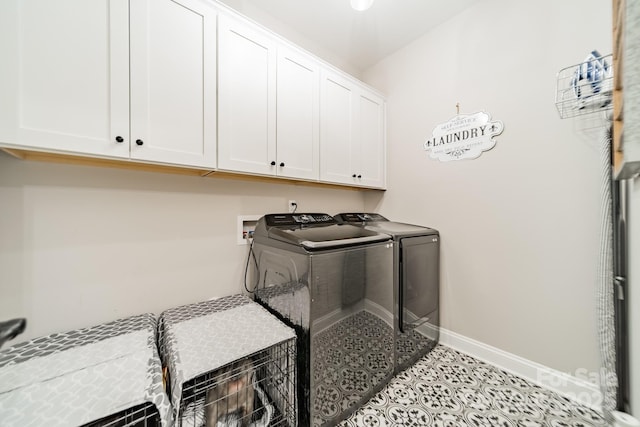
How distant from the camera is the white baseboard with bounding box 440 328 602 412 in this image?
132 centimetres

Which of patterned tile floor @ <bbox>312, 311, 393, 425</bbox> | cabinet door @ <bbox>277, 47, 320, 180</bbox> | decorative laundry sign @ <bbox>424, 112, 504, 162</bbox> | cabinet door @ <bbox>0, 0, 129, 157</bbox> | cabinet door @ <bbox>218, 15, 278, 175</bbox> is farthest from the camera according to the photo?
decorative laundry sign @ <bbox>424, 112, 504, 162</bbox>

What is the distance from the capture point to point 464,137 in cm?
182

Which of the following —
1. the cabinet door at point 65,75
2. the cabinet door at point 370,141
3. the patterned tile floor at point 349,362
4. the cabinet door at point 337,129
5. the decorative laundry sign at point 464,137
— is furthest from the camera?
the cabinet door at point 370,141

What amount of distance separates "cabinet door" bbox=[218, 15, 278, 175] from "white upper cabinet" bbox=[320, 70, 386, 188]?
18.5 inches

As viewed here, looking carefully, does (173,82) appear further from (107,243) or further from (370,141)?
(370,141)

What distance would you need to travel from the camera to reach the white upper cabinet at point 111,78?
851 millimetres

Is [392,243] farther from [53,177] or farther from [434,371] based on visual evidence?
[53,177]

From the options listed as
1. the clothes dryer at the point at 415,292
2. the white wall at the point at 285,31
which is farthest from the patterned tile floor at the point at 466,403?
the white wall at the point at 285,31

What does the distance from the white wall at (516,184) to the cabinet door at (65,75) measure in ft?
7.07

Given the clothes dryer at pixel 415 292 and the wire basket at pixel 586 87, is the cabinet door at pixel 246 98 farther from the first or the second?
the wire basket at pixel 586 87

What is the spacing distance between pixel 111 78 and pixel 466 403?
2510 mm

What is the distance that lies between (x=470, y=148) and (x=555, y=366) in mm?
1572

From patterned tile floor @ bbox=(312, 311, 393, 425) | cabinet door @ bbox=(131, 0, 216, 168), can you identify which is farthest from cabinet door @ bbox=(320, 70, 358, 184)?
patterned tile floor @ bbox=(312, 311, 393, 425)

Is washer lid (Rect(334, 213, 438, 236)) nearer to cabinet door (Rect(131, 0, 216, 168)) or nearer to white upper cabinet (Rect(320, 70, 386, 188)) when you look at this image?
white upper cabinet (Rect(320, 70, 386, 188))
